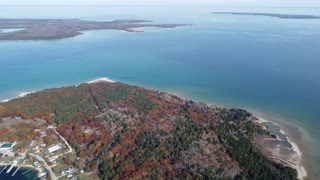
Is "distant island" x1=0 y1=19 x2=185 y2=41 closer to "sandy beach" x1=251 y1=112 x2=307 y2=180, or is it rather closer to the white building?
the white building

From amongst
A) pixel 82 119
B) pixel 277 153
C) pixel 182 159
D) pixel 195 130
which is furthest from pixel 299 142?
pixel 82 119

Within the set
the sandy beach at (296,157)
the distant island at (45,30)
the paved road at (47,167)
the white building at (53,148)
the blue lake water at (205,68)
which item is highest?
the distant island at (45,30)

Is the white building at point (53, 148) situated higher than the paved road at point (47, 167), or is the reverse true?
the white building at point (53, 148)

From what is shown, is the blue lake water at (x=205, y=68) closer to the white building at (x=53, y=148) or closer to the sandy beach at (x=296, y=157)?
the sandy beach at (x=296, y=157)

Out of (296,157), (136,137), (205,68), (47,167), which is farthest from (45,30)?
(296,157)

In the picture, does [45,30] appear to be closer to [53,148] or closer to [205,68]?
[205,68]

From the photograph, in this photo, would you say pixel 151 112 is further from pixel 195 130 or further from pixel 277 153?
pixel 277 153

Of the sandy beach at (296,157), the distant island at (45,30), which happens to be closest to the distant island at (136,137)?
the sandy beach at (296,157)
